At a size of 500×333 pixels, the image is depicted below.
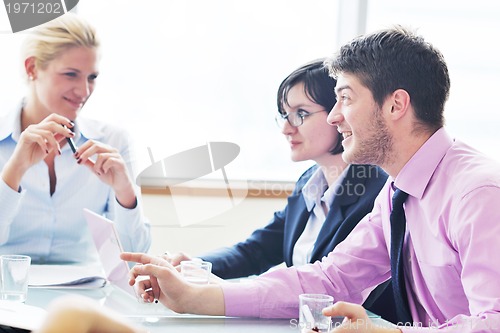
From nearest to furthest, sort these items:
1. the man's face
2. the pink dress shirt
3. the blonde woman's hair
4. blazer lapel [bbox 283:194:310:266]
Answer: the pink dress shirt → the man's face → blazer lapel [bbox 283:194:310:266] → the blonde woman's hair

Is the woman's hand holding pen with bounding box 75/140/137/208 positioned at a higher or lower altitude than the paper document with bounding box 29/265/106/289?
higher

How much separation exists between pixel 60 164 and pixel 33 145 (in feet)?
0.98

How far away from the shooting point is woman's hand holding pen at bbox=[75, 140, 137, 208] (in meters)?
2.16

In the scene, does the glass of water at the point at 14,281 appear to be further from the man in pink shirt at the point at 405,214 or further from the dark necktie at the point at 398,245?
the dark necktie at the point at 398,245

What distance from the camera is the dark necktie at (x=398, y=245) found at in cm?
166

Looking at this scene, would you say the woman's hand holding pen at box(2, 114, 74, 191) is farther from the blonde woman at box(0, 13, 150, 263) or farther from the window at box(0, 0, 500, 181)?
the window at box(0, 0, 500, 181)

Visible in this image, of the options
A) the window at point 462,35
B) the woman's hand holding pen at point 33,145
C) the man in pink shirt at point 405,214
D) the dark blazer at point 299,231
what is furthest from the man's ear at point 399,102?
the window at point 462,35

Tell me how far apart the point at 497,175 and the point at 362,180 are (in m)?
0.74

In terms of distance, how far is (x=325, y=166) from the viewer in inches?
93.2

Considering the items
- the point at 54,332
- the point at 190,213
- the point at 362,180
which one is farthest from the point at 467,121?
the point at 54,332

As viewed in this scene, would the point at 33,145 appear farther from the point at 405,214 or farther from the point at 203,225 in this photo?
the point at 203,225

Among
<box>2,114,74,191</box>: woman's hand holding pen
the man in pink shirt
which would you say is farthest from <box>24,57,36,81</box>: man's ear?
the man in pink shirt

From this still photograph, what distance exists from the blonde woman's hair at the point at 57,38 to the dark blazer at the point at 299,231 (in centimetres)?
96

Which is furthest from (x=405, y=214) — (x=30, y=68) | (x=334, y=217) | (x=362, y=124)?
(x=30, y=68)
